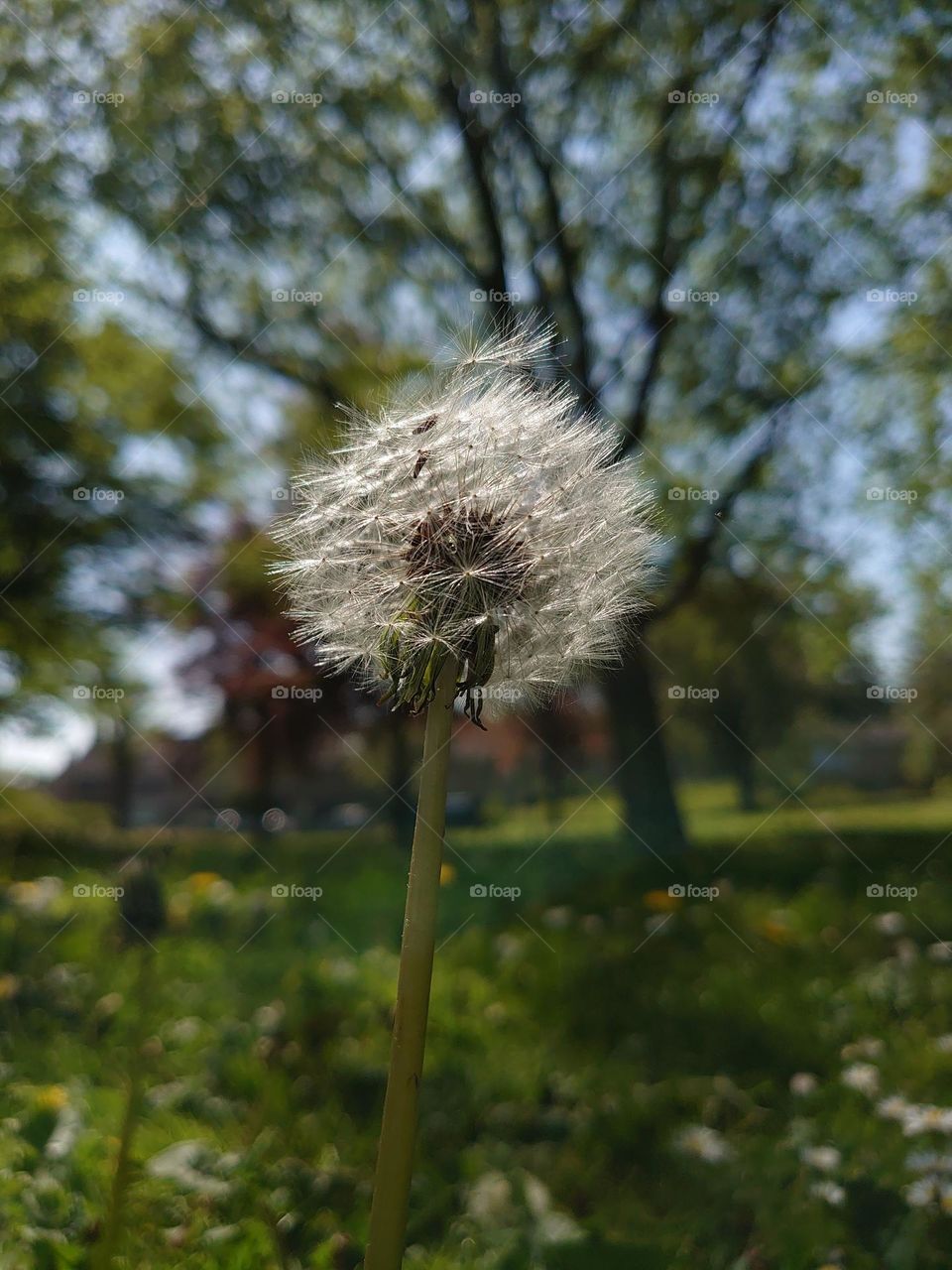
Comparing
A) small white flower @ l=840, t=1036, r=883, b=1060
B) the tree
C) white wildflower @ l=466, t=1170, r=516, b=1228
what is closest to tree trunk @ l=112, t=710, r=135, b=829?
the tree

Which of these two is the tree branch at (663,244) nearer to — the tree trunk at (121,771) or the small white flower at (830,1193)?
the tree trunk at (121,771)

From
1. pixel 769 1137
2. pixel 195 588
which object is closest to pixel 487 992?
pixel 769 1137

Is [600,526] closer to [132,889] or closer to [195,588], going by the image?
[132,889]

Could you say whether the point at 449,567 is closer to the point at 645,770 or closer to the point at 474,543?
the point at 474,543

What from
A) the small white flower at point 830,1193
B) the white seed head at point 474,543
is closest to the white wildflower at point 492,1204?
the small white flower at point 830,1193

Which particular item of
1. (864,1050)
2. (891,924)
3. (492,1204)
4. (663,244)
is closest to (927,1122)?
(864,1050)

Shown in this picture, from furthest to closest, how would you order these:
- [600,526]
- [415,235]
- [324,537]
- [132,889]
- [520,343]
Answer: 1. [415,235]
2. [132,889]
3. [520,343]
4. [324,537]
5. [600,526]

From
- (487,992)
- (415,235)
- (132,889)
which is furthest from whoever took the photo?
(415,235)
